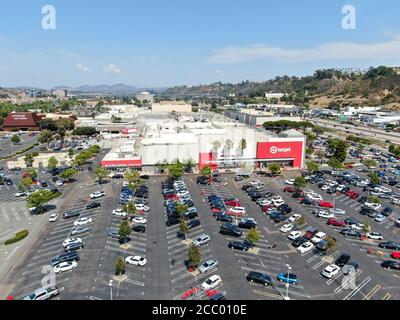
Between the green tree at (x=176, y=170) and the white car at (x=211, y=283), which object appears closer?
the white car at (x=211, y=283)

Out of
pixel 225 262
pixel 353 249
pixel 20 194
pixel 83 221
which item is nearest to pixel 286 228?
pixel 353 249

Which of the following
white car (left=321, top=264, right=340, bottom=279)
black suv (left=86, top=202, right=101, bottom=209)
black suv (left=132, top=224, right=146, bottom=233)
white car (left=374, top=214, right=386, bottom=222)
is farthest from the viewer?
black suv (left=86, top=202, right=101, bottom=209)

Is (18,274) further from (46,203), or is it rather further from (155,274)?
(46,203)

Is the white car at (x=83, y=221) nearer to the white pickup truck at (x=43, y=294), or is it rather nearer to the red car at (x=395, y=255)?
the white pickup truck at (x=43, y=294)

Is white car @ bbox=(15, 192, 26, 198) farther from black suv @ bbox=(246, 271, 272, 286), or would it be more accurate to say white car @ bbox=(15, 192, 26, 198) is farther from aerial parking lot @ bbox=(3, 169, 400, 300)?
black suv @ bbox=(246, 271, 272, 286)

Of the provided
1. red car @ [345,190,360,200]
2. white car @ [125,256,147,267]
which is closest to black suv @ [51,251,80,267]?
white car @ [125,256,147,267]

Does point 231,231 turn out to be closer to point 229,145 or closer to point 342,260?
point 342,260

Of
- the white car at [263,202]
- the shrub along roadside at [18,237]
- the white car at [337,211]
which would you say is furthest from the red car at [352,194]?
the shrub along roadside at [18,237]
